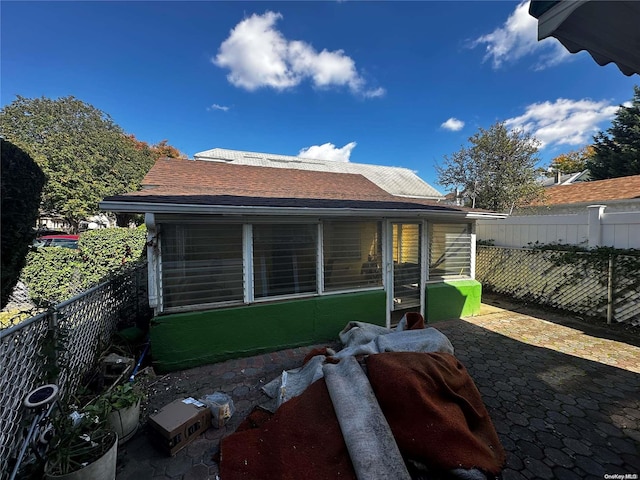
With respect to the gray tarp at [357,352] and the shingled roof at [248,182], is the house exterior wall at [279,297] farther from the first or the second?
the shingled roof at [248,182]

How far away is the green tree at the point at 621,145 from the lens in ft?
58.0

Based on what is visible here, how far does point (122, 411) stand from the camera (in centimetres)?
253

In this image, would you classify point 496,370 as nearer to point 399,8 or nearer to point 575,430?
point 575,430

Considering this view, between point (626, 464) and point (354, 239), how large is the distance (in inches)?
158

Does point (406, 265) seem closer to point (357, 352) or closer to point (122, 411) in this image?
point (357, 352)

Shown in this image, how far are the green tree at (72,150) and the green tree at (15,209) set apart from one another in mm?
19920

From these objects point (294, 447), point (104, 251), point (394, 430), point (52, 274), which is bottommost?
point (294, 447)

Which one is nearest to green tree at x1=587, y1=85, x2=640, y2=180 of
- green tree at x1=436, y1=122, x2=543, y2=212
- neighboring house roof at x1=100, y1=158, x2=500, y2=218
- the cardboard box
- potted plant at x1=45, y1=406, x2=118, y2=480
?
green tree at x1=436, y1=122, x2=543, y2=212

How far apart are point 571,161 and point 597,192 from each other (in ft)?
76.7

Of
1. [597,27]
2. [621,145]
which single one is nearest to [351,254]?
[597,27]

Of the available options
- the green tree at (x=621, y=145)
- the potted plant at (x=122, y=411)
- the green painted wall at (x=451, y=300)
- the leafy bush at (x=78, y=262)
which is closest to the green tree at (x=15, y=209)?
the potted plant at (x=122, y=411)

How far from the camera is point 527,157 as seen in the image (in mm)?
11656

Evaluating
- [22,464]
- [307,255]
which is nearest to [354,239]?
[307,255]

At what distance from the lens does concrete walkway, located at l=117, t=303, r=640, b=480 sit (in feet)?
7.50
